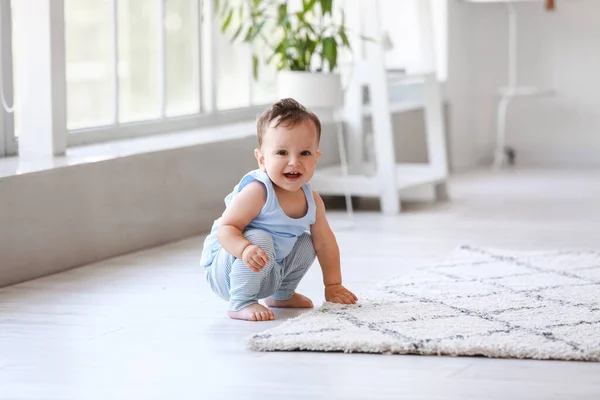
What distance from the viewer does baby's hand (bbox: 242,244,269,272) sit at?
2.33 meters

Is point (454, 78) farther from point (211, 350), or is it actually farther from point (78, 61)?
point (211, 350)

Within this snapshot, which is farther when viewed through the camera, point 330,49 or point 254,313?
point 330,49

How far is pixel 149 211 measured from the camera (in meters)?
3.47

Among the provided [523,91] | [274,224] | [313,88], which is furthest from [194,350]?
[523,91]

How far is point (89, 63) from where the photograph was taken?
3.74 metres

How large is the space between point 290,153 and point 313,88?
1563 mm

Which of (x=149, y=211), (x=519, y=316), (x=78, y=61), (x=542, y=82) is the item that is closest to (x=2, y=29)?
(x=78, y=61)

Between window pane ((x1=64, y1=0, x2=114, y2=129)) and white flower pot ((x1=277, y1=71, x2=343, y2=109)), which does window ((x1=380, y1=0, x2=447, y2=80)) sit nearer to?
white flower pot ((x1=277, y1=71, x2=343, y2=109))

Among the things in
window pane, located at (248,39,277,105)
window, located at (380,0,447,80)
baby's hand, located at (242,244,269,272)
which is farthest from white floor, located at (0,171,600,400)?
window, located at (380,0,447,80)

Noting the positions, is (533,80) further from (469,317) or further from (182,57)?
(469,317)

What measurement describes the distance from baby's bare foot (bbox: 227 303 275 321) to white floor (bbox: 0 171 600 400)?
3cm

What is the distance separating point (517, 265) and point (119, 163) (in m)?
1.21

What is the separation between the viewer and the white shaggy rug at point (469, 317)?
81.4 inches

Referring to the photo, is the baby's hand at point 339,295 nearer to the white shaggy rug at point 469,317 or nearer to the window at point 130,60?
the white shaggy rug at point 469,317
